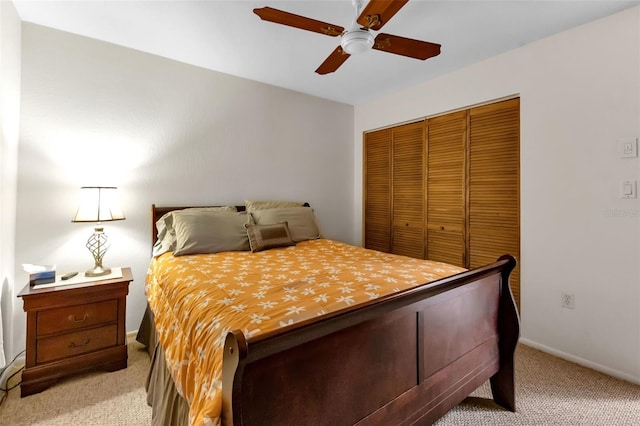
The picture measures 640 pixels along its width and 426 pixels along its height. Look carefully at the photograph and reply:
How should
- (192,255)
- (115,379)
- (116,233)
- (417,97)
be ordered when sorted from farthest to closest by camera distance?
(417,97) → (116,233) → (192,255) → (115,379)

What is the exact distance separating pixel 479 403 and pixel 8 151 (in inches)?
129

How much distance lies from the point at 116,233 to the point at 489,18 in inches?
129

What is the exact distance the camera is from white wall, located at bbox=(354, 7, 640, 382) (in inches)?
79.5

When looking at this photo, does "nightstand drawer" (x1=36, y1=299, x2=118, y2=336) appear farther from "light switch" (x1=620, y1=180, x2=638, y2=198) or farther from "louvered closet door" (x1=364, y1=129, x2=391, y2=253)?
"light switch" (x1=620, y1=180, x2=638, y2=198)

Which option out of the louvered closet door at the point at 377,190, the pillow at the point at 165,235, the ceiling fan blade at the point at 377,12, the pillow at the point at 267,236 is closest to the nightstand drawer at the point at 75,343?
the pillow at the point at 165,235

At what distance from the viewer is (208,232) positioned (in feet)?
7.98

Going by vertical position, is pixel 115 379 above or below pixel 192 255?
below

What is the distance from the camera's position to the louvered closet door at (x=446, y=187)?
119 inches

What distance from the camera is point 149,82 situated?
2678 millimetres

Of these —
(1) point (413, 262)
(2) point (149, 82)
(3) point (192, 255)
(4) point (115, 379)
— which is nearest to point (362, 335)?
(1) point (413, 262)

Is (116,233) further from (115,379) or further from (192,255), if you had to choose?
(115,379)

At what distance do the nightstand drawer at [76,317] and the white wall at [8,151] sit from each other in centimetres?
22

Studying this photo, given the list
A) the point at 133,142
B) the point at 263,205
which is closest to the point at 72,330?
the point at 133,142

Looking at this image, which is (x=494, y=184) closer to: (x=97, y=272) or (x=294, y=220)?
(x=294, y=220)
